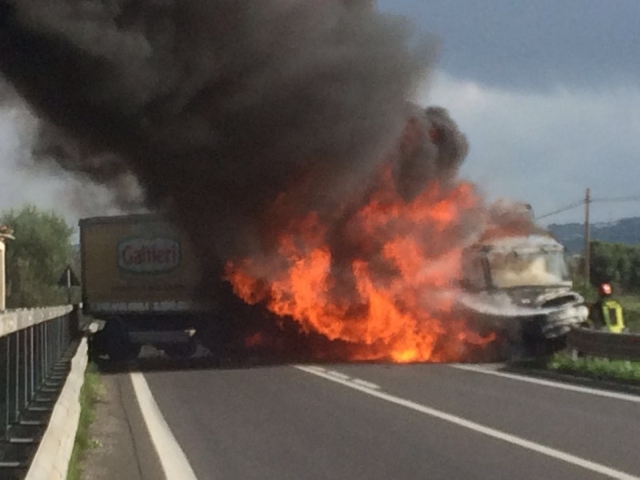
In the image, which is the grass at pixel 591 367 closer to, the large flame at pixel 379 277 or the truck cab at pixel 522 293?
the truck cab at pixel 522 293

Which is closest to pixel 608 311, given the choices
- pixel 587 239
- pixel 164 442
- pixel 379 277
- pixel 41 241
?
pixel 379 277

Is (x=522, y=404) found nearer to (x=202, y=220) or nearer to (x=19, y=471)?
(x=19, y=471)

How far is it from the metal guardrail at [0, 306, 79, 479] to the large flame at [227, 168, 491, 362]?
27.6 feet

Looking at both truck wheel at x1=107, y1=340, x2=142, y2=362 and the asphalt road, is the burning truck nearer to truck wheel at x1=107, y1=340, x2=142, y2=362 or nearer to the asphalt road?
truck wheel at x1=107, y1=340, x2=142, y2=362

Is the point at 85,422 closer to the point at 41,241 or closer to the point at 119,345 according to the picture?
the point at 119,345

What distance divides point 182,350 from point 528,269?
31.8 feet

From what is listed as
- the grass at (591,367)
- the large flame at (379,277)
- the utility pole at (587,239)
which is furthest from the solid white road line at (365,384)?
the utility pole at (587,239)

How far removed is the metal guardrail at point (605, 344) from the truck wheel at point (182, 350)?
1076 centimetres

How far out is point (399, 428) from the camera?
1354 cm

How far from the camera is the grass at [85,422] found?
1072 centimetres

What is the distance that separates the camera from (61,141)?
22641 mm

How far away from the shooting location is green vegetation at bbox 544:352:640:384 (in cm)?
1897

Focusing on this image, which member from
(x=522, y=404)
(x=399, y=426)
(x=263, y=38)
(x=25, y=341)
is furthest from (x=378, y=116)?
(x=25, y=341)

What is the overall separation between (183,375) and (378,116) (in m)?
6.87
